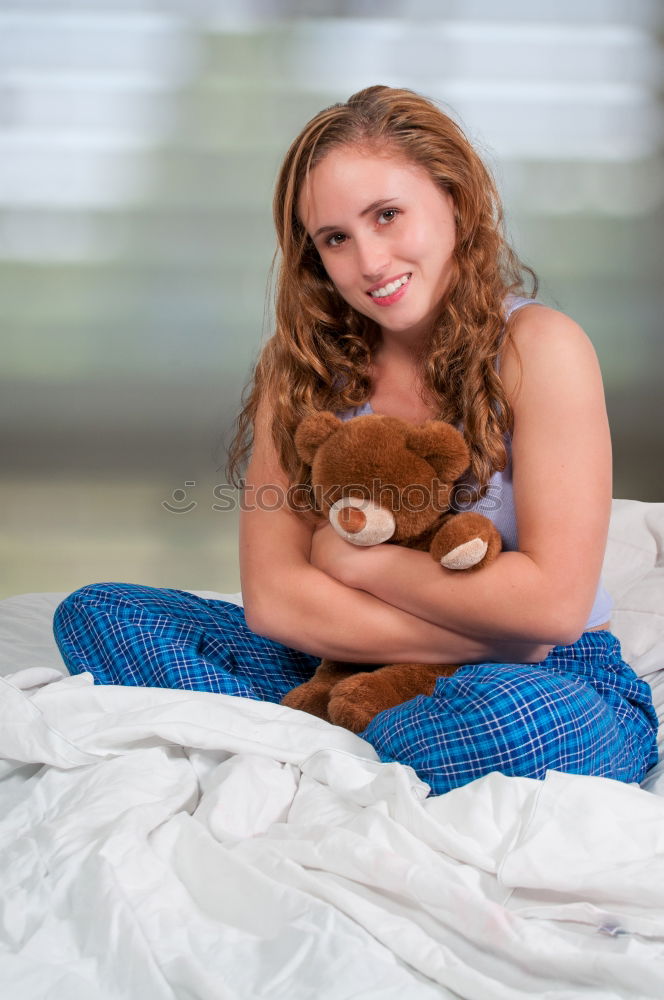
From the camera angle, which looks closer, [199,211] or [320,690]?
[320,690]

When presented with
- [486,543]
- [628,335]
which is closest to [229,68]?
[628,335]

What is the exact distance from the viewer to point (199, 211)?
11.6ft

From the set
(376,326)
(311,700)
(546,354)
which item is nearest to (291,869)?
(311,700)

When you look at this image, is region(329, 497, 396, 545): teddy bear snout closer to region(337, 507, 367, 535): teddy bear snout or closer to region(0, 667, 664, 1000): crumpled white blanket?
region(337, 507, 367, 535): teddy bear snout

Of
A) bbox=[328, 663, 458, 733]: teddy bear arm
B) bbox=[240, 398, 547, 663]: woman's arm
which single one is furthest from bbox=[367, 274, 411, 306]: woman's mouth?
bbox=[328, 663, 458, 733]: teddy bear arm

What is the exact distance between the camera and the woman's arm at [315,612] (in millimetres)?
1272

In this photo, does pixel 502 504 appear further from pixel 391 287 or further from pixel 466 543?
pixel 391 287

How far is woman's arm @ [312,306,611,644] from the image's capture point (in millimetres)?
1194

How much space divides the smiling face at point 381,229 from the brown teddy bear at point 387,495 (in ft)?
0.68

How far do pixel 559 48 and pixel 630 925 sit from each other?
3204 millimetres

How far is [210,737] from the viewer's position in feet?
3.70

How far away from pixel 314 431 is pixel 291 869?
1.72 ft

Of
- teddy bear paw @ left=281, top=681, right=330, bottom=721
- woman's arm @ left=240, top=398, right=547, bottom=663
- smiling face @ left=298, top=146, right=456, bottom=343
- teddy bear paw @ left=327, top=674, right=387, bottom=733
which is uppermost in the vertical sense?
smiling face @ left=298, top=146, right=456, bottom=343

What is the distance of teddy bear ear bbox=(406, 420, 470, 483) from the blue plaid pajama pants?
0.23 m
